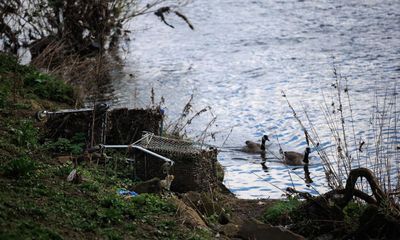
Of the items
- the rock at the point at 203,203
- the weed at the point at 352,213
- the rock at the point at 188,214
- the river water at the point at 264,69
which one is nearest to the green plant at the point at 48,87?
the river water at the point at 264,69

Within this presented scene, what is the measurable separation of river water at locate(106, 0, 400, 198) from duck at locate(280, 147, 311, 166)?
171 millimetres

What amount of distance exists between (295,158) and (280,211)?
15.1ft

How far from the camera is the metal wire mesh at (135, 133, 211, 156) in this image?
958cm

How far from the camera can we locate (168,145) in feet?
32.4

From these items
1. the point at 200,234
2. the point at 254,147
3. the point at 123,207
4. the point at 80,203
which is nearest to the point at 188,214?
the point at 200,234

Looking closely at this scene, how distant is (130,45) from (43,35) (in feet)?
15.2

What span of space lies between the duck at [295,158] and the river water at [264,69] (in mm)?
171

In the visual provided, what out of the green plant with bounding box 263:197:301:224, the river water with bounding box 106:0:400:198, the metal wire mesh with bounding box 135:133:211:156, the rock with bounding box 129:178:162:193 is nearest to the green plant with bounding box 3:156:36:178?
the rock with bounding box 129:178:162:193

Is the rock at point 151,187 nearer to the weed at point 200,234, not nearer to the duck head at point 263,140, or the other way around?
the weed at point 200,234

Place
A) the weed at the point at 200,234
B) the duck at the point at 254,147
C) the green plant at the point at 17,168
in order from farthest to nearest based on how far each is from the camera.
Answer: the duck at the point at 254,147
the green plant at the point at 17,168
the weed at the point at 200,234

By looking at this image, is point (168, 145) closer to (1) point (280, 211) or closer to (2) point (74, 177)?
(1) point (280, 211)

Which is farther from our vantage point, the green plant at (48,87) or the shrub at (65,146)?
the green plant at (48,87)

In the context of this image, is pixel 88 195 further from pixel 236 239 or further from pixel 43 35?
pixel 43 35

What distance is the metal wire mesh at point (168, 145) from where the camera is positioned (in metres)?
9.58
